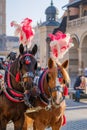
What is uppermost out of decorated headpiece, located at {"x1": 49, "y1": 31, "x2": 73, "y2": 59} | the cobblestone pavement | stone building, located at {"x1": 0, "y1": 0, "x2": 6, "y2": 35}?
stone building, located at {"x1": 0, "y1": 0, "x2": 6, "y2": 35}

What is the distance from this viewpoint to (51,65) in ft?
16.4

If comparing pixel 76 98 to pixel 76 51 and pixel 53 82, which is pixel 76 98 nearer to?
pixel 53 82

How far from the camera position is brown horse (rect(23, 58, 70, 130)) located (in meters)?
4.89

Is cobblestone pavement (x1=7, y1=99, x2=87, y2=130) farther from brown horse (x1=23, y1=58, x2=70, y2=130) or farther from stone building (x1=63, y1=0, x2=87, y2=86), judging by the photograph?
stone building (x1=63, y1=0, x2=87, y2=86)

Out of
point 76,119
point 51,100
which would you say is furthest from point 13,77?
point 76,119

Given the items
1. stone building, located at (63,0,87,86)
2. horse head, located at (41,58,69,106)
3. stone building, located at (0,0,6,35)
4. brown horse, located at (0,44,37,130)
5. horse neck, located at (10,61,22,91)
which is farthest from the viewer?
stone building, located at (0,0,6,35)

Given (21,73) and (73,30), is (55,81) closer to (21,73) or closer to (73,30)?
(21,73)

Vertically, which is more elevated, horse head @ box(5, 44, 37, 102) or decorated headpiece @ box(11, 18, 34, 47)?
decorated headpiece @ box(11, 18, 34, 47)

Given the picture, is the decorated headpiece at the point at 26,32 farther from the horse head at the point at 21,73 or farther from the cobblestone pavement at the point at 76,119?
the cobblestone pavement at the point at 76,119

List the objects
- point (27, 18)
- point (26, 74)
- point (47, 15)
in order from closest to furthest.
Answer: point (26, 74) → point (27, 18) → point (47, 15)

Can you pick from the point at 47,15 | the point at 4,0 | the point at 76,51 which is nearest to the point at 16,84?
the point at 76,51

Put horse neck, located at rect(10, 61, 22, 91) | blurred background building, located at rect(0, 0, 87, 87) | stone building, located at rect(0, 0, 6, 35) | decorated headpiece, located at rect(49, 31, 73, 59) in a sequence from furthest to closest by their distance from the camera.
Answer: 1. stone building, located at rect(0, 0, 6, 35)
2. blurred background building, located at rect(0, 0, 87, 87)
3. decorated headpiece, located at rect(49, 31, 73, 59)
4. horse neck, located at rect(10, 61, 22, 91)

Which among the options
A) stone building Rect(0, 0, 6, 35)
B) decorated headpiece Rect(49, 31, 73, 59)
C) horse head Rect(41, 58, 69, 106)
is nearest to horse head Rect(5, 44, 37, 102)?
horse head Rect(41, 58, 69, 106)

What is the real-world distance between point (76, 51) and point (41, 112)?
31.0 meters
